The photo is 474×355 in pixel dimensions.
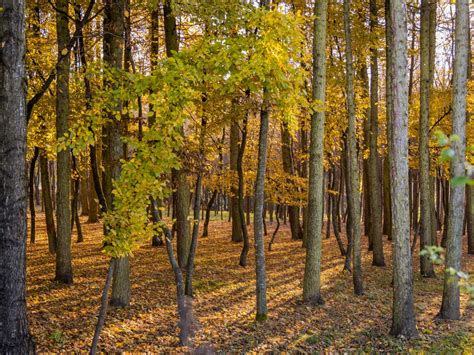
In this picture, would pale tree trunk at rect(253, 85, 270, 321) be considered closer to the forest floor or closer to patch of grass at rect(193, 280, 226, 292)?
the forest floor

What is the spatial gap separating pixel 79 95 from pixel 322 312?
725cm

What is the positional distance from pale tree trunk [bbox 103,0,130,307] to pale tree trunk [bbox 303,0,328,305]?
375 cm

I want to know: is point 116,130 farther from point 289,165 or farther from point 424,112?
point 289,165

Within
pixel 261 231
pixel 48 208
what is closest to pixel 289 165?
pixel 48 208

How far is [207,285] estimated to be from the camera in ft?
33.5

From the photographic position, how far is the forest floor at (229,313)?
6.69m

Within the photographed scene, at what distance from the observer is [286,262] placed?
45.8 ft

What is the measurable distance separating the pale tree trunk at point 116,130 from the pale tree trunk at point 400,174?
14.8 feet

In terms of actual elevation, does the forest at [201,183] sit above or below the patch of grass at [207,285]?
above

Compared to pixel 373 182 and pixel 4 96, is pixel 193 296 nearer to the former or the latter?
pixel 4 96

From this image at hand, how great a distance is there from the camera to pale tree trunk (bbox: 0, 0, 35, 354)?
15.2 feet

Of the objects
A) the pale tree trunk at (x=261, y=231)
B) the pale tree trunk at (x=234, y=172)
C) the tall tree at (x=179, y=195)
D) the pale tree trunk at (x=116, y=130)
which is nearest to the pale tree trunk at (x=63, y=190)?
the pale tree trunk at (x=116, y=130)

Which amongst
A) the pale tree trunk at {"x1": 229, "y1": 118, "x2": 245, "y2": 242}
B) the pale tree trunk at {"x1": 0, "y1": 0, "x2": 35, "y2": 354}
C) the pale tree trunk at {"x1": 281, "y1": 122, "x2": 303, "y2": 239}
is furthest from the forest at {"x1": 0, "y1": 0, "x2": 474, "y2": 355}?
the pale tree trunk at {"x1": 281, "y1": 122, "x2": 303, "y2": 239}

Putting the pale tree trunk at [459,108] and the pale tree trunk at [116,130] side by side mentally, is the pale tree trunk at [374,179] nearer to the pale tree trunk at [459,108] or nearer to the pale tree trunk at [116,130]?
the pale tree trunk at [459,108]
